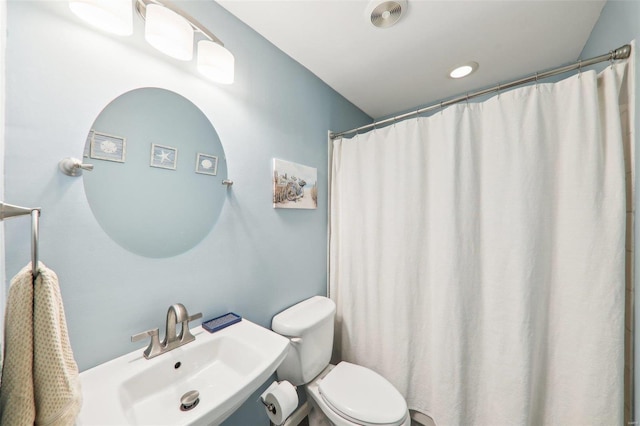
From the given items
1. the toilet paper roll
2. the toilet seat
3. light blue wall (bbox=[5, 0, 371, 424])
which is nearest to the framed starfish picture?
light blue wall (bbox=[5, 0, 371, 424])

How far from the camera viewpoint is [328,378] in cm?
125

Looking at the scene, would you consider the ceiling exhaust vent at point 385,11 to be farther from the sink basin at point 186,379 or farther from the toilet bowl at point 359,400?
the toilet bowl at point 359,400

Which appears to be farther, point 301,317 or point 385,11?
point 301,317

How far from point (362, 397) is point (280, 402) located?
1.40 ft

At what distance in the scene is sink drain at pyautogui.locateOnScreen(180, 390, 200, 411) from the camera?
0.76 meters

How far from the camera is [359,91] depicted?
177cm

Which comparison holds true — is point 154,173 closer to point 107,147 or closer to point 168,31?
point 107,147

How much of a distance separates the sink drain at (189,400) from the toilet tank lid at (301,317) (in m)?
0.46

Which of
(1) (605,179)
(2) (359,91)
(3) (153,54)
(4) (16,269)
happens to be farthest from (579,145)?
(4) (16,269)

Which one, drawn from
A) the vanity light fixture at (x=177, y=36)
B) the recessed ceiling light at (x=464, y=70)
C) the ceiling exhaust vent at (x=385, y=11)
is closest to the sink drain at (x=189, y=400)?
the vanity light fixture at (x=177, y=36)

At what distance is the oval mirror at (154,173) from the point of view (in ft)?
2.54

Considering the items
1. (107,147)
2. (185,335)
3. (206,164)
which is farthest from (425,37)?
(185,335)

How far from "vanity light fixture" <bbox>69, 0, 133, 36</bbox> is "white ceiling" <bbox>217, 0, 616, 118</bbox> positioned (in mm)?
514

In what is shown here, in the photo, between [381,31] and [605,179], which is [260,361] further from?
[381,31]
